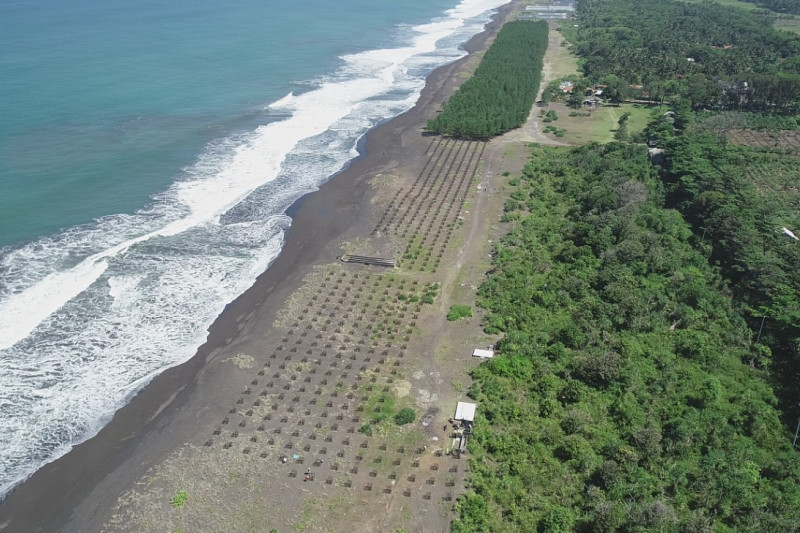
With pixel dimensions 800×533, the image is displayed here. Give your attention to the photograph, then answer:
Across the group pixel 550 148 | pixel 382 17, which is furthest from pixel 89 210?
pixel 382 17

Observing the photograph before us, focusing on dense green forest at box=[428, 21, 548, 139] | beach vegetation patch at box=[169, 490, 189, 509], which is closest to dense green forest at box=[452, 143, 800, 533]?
beach vegetation patch at box=[169, 490, 189, 509]

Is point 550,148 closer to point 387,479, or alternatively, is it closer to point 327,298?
point 327,298

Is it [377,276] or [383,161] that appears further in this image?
[383,161]

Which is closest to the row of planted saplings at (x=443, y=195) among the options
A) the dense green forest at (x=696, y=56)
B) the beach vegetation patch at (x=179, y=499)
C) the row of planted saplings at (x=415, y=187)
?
the row of planted saplings at (x=415, y=187)

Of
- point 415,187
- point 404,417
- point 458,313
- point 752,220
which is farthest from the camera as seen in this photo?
point 415,187

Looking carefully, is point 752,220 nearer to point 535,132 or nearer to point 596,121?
point 535,132

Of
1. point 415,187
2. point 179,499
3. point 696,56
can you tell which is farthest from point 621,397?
point 696,56
